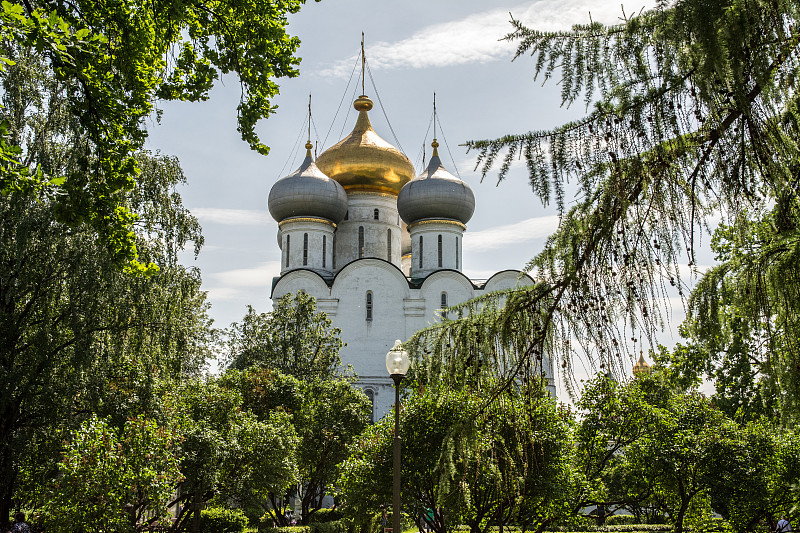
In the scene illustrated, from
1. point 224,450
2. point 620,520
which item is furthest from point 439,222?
point 224,450

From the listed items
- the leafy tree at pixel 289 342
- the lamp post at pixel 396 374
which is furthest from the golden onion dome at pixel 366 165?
the lamp post at pixel 396 374

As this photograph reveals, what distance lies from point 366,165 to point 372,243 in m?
4.12

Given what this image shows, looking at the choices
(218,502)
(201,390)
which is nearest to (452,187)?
(201,390)

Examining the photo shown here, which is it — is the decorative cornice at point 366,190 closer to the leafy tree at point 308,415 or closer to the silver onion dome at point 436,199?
the silver onion dome at point 436,199

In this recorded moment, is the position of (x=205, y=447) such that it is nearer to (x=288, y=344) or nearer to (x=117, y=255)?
(x=117, y=255)

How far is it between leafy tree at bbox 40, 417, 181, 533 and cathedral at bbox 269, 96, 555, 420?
1760 centimetres

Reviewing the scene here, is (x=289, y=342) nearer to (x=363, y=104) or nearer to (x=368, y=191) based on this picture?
(x=368, y=191)

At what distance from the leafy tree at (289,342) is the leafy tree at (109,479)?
35.8ft

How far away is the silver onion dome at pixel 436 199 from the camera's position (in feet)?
111

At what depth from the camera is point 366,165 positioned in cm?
3734

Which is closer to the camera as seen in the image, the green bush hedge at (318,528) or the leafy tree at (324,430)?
the green bush hedge at (318,528)

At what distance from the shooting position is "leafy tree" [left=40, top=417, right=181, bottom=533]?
37.8 ft

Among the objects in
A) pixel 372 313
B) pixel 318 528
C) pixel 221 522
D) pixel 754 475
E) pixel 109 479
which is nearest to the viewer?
pixel 109 479

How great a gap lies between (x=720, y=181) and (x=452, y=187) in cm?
3044
